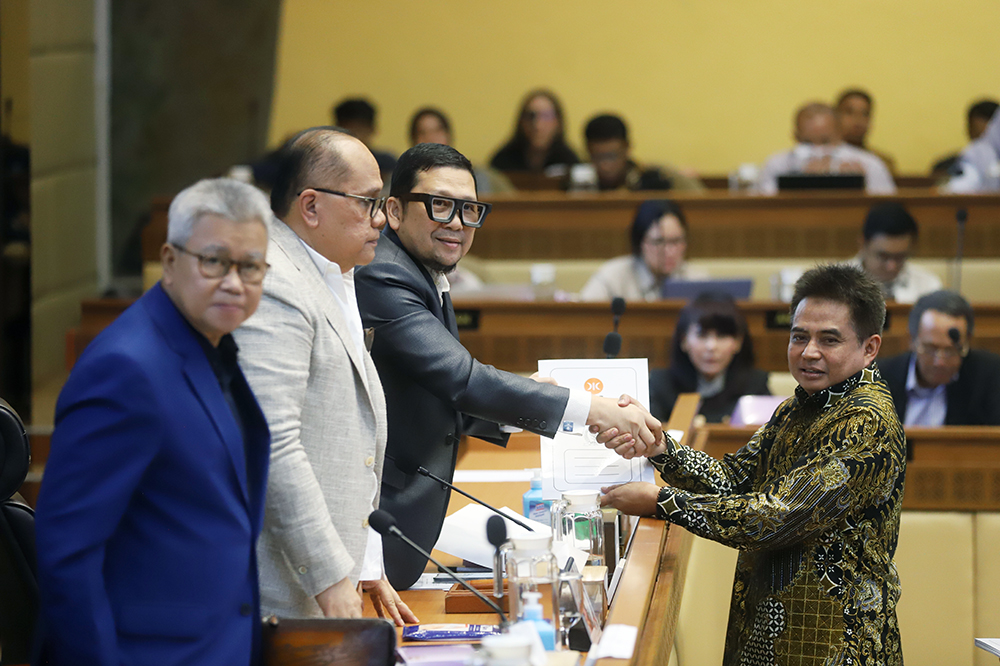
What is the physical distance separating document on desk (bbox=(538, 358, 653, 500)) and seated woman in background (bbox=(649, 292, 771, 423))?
6.17ft

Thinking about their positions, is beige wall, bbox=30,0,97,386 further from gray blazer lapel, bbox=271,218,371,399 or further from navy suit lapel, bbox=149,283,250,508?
navy suit lapel, bbox=149,283,250,508

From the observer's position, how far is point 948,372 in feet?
13.0

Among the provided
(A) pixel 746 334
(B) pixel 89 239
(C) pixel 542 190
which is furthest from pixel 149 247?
(A) pixel 746 334

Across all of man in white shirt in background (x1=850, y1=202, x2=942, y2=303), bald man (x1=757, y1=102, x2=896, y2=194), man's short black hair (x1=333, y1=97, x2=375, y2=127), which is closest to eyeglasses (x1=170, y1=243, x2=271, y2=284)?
man in white shirt in background (x1=850, y1=202, x2=942, y2=303)

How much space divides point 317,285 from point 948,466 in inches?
91.0

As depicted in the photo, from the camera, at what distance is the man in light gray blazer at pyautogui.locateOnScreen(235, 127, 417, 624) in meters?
1.61

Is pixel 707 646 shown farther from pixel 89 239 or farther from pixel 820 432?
pixel 89 239

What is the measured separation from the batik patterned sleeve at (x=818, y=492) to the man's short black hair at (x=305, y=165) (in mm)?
876

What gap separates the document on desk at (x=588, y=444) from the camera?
7.04 feet

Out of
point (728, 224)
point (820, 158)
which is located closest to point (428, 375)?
point (728, 224)

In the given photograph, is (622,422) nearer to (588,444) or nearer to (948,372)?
(588,444)

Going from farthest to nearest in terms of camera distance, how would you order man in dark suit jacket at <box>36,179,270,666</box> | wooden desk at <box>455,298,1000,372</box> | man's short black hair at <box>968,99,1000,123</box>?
man's short black hair at <box>968,99,1000,123</box> < wooden desk at <box>455,298,1000,372</box> < man in dark suit jacket at <box>36,179,270,666</box>

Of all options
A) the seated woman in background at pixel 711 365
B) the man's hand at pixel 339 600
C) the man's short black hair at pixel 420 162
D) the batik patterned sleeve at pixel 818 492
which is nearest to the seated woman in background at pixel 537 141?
the seated woman in background at pixel 711 365

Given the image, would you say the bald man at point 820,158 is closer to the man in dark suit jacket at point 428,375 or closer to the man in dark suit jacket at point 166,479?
the man in dark suit jacket at point 428,375
